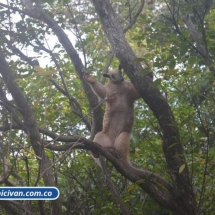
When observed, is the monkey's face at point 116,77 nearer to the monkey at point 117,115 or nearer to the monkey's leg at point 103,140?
the monkey at point 117,115

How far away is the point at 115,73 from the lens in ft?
23.8

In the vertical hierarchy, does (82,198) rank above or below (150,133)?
below

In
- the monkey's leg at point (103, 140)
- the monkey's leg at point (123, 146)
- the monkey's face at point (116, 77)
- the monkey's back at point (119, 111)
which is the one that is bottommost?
the monkey's leg at point (123, 146)

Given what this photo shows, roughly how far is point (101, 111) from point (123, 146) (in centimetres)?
78

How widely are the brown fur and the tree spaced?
212 mm

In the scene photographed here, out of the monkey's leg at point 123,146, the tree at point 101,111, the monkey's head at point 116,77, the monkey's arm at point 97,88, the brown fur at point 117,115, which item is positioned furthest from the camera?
the monkey's head at point 116,77

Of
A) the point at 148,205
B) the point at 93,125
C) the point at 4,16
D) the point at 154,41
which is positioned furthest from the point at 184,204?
the point at 4,16

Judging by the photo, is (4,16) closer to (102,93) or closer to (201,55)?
(102,93)

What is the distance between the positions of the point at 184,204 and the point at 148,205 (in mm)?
1824

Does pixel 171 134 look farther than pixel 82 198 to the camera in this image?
No

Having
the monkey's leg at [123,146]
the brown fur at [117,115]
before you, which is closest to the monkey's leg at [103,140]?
the brown fur at [117,115]

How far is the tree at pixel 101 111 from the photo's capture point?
4434 mm

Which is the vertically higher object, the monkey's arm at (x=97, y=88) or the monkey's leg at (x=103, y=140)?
the monkey's arm at (x=97, y=88)

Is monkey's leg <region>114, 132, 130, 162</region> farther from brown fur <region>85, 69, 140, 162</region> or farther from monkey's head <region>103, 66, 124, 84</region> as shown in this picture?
monkey's head <region>103, 66, 124, 84</region>
